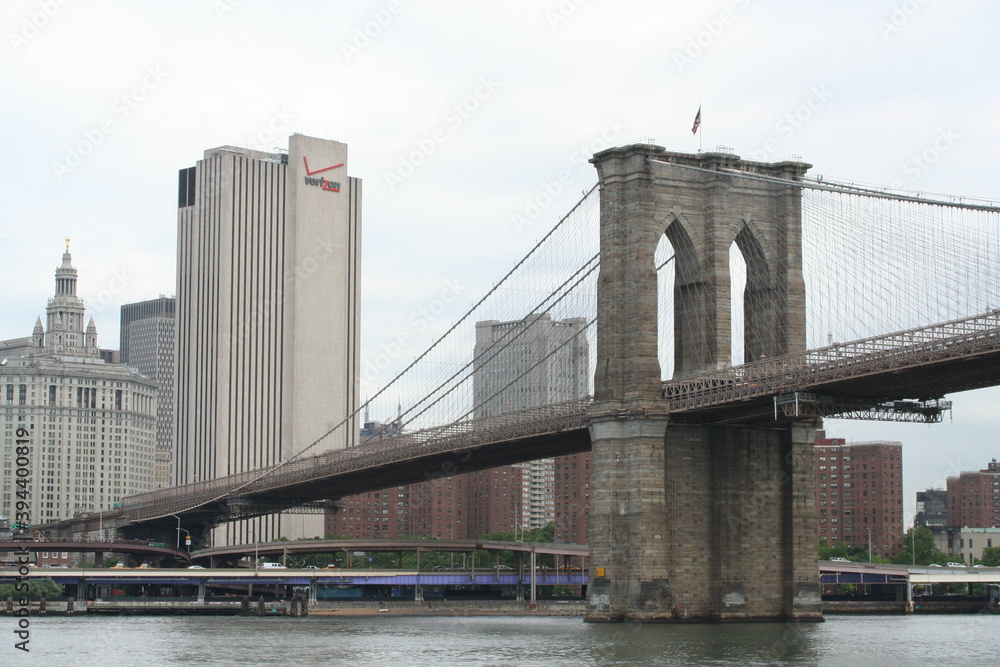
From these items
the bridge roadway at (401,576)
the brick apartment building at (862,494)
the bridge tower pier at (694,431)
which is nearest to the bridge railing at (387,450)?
the bridge tower pier at (694,431)

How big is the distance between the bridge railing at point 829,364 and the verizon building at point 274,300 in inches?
3944

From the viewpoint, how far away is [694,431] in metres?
71.7

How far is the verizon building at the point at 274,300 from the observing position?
546 feet

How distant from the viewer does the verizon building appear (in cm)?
16638

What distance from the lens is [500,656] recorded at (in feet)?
182

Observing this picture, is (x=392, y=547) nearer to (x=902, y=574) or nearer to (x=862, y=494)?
(x=902, y=574)

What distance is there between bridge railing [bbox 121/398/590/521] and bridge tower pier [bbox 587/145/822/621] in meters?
4.57

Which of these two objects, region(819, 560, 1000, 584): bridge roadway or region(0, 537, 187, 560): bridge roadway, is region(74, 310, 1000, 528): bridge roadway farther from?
region(819, 560, 1000, 584): bridge roadway

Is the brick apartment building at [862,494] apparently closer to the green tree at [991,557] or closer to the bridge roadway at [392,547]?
the green tree at [991,557]

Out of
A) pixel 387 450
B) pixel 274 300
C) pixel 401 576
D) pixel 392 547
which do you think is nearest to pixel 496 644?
pixel 387 450

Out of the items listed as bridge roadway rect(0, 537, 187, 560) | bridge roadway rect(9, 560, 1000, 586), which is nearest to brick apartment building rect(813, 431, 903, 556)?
bridge roadway rect(9, 560, 1000, 586)

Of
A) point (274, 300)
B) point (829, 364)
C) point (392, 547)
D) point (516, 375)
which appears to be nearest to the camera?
point (829, 364)

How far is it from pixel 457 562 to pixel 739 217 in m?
85.6

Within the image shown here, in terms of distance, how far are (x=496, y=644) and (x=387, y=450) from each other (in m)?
30.1
